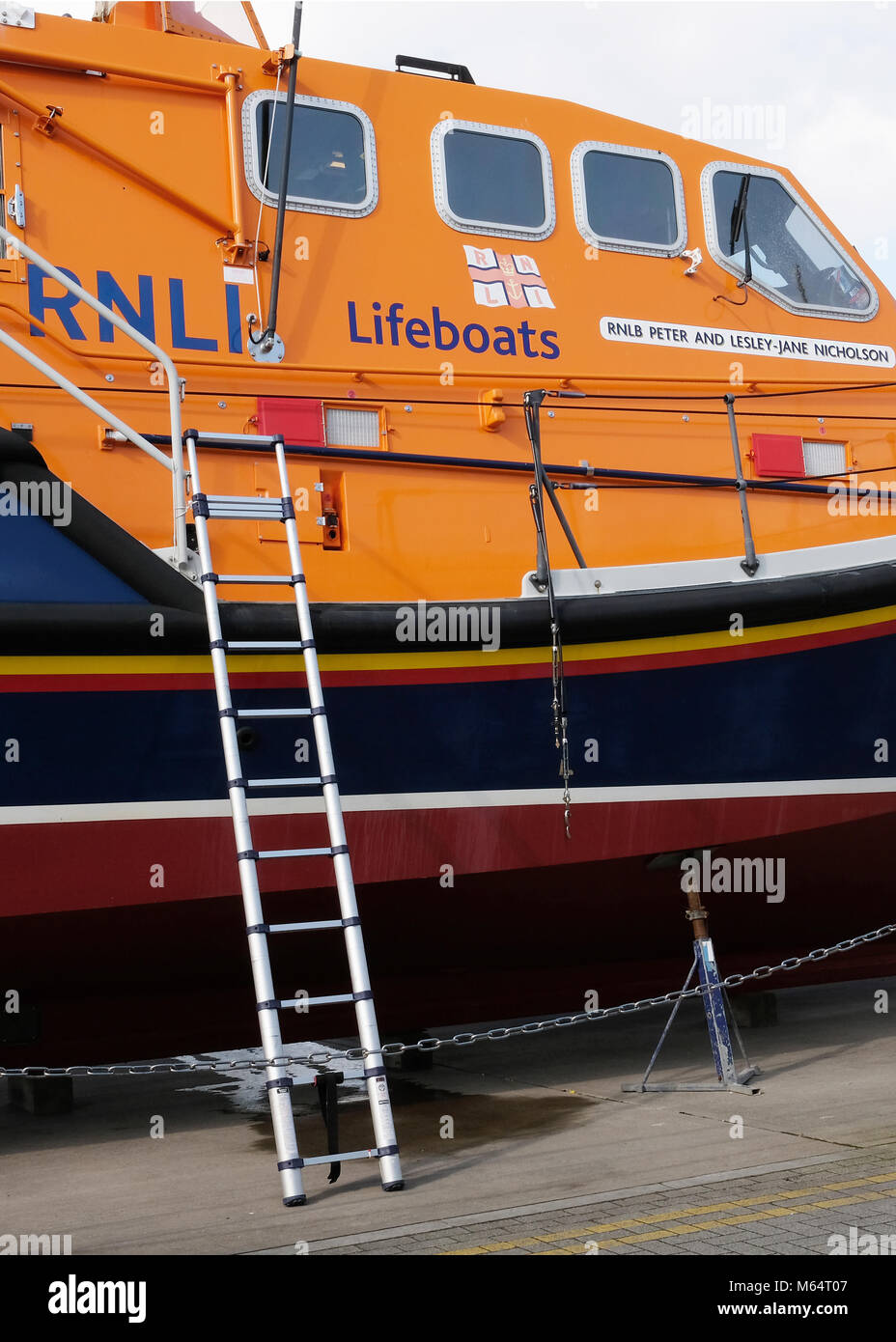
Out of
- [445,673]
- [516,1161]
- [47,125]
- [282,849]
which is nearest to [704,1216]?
[516,1161]

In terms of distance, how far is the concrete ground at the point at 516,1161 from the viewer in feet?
11.0

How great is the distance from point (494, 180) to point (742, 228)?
1.16m

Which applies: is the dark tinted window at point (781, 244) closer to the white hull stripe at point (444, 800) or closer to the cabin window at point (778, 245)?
the cabin window at point (778, 245)

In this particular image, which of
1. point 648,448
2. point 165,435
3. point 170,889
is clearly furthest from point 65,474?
A: point 648,448

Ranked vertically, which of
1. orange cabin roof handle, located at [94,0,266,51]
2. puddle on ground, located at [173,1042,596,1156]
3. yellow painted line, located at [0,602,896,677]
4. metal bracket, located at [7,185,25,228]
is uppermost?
orange cabin roof handle, located at [94,0,266,51]

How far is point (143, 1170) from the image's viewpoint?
4391 mm

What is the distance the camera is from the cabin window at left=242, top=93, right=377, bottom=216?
16.7ft

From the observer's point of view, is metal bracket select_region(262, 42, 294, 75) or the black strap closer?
the black strap

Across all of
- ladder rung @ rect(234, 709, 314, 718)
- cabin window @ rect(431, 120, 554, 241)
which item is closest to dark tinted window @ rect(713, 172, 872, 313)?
cabin window @ rect(431, 120, 554, 241)

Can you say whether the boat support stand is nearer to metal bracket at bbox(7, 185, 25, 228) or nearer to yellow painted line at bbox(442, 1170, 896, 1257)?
yellow painted line at bbox(442, 1170, 896, 1257)

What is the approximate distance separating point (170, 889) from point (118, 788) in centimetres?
38

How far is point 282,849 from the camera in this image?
454 cm

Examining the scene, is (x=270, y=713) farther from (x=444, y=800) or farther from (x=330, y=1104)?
(x=330, y=1104)

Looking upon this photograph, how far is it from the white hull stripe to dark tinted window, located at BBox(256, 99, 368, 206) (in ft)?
7.83
